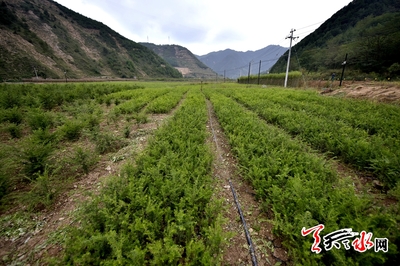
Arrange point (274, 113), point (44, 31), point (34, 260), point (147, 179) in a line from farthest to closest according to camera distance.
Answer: point (44, 31) → point (274, 113) → point (147, 179) → point (34, 260)

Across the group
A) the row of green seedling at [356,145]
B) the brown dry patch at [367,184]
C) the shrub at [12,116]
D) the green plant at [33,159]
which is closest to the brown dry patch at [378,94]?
the row of green seedling at [356,145]

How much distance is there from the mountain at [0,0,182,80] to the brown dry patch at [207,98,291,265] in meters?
58.6

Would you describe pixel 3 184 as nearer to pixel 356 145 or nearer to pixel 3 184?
pixel 3 184

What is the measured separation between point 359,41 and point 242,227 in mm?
65785

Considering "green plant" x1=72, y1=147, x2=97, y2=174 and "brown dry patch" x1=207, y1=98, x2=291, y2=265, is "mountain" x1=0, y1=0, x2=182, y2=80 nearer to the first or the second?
"green plant" x1=72, y1=147, x2=97, y2=174

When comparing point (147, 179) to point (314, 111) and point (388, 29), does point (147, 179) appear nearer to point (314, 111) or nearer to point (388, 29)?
point (314, 111)

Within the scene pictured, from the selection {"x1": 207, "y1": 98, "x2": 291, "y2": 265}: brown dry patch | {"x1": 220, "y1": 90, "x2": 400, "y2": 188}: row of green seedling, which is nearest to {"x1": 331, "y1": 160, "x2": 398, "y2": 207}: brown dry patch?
{"x1": 220, "y1": 90, "x2": 400, "y2": 188}: row of green seedling

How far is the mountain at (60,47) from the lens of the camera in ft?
155

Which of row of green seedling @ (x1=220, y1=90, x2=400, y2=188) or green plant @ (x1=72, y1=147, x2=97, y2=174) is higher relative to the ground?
row of green seedling @ (x1=220, y1=90, x2=400, y2=188)

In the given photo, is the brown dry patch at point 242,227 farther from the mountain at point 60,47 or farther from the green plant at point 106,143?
the mountain at point 60,47

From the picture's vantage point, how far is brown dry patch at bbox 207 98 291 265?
2.42 meters

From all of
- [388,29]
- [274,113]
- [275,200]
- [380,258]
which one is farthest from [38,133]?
[388,29]

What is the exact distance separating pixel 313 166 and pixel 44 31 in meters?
104

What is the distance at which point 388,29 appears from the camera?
43.9 metres
